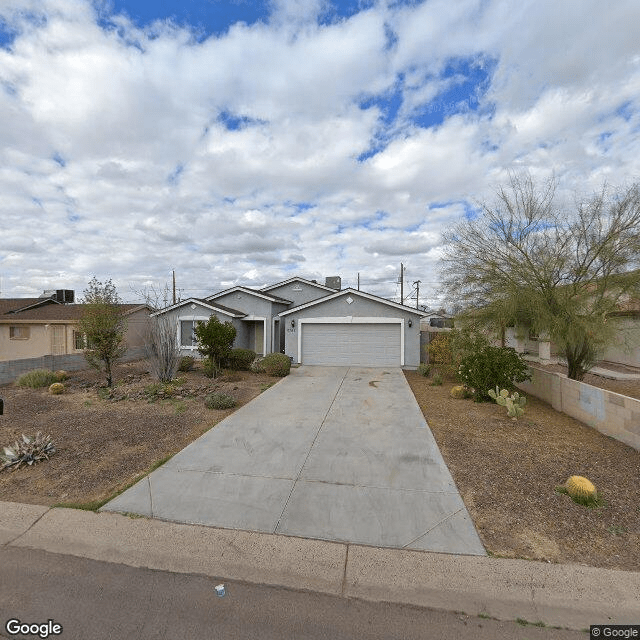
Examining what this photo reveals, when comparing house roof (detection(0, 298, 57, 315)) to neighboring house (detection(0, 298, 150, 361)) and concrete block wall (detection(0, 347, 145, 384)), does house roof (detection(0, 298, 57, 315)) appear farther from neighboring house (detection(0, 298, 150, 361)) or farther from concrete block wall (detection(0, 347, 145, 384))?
concrete block wall (detection(0, 347, 145, 384))

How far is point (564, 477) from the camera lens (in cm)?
511

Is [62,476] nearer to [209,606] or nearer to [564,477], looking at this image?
[209,606]

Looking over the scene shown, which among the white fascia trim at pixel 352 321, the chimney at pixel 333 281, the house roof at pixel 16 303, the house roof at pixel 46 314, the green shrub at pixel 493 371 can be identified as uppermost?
the chimney at pixel 333 281

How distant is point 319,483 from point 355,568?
1701 millimetres

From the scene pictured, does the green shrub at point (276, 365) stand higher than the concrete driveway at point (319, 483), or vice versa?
the green shrub at point (276, 365)

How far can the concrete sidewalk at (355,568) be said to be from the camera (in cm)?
285

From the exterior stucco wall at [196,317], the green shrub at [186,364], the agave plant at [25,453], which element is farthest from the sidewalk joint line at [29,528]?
the exterior stucco wall at [196,317]

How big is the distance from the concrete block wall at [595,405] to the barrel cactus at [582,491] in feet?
8.66

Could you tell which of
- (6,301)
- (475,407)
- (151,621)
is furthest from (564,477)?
(6,301)

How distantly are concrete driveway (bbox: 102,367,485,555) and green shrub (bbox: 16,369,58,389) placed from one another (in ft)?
25.4

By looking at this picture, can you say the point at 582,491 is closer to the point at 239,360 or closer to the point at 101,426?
the point at 101,426

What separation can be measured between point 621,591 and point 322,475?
10.9 ft

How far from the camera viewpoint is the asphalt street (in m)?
2.58

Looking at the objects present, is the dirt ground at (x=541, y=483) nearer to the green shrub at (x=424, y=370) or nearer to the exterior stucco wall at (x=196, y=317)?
the green shrub at (x=424, y=370)
